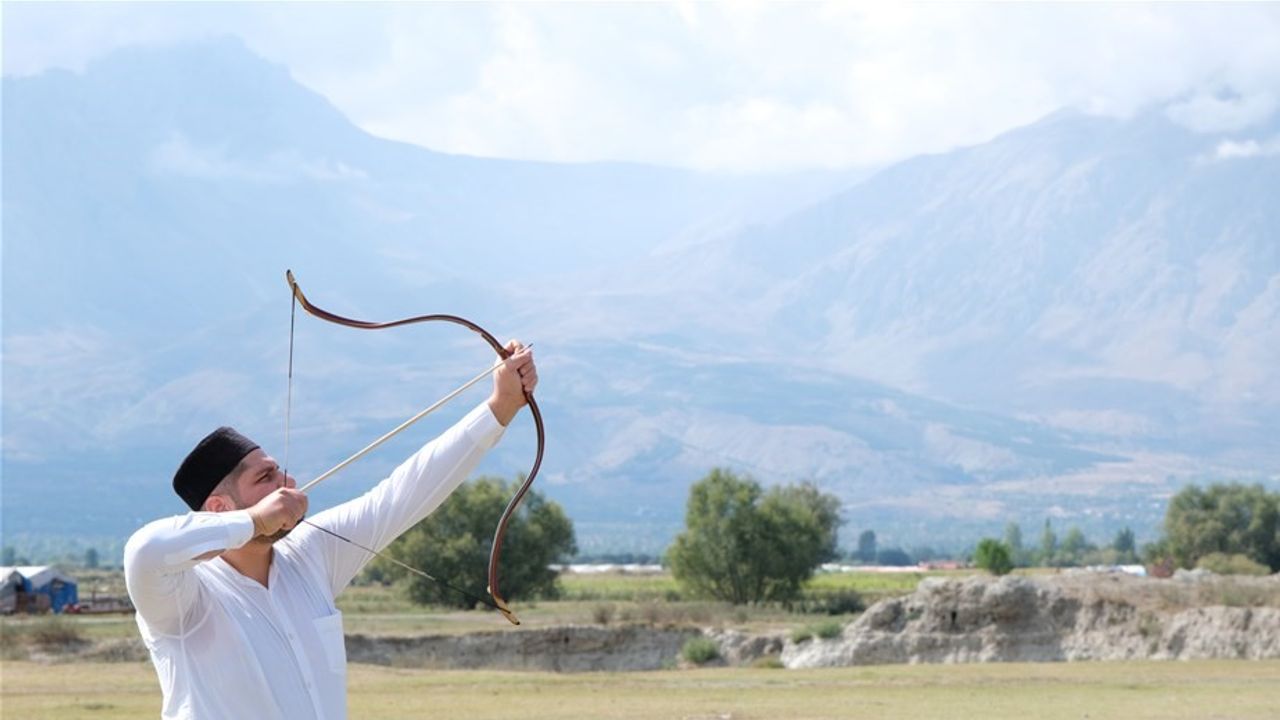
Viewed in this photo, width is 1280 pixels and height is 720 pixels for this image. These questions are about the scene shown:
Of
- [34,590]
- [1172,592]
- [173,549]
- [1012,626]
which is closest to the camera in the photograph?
[173,549]

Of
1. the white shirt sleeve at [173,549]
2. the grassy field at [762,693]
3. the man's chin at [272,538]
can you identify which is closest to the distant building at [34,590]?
the grassy field at [762,693]

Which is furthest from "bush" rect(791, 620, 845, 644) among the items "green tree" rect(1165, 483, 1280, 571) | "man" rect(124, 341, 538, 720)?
"green tree" rect(1165, 483, 1280, 571)

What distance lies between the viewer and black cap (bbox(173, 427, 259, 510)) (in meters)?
5.84

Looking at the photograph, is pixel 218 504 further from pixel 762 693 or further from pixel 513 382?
pixel 762 693

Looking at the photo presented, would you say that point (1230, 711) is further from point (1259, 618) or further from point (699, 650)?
point (699, 650)

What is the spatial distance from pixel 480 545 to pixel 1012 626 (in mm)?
28270

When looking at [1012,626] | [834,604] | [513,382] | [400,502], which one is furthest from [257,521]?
[834,604]

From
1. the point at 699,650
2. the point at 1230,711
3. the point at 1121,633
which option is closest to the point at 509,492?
the point at 699,650

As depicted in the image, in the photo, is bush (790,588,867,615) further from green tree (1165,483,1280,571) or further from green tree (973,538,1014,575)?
green tree (1165,483,1280,571)

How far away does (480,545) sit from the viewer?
237ft

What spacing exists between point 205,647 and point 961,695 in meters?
25.8

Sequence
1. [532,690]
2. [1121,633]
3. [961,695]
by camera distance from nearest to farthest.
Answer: [961,695] < [532,690] < [1121,633]

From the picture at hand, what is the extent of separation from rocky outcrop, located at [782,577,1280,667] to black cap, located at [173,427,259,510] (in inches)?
1652

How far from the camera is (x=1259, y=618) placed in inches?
1736
